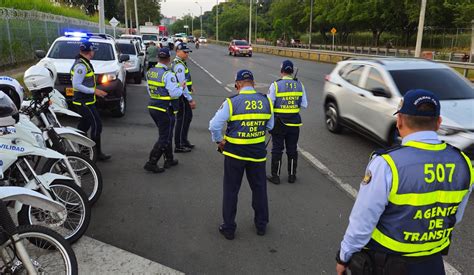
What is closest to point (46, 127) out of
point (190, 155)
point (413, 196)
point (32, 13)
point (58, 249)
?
point (58, 249)

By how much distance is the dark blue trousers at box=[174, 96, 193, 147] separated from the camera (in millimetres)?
7582

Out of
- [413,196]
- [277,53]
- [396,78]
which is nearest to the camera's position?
[413,196]

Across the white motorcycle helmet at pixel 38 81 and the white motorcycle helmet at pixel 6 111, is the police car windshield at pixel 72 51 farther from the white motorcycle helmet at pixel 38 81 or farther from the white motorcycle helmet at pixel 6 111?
the white motorcycle helmet at pixel 6 111

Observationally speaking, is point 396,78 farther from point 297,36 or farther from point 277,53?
point 297,36

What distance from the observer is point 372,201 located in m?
2.16

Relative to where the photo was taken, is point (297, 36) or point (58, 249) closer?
point (58, 249)

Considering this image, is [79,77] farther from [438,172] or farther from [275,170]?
[438,172]

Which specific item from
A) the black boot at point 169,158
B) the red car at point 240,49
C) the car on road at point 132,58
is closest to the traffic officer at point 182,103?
the black boot at point 169,158

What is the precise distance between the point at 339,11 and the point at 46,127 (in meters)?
54.6

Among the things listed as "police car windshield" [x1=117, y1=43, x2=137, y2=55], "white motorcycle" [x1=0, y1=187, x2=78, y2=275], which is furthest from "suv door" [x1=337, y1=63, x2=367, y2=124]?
"police car windshield" [x1=117, y1=43, x2=137, y2=55]

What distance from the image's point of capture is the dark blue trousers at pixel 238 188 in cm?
436

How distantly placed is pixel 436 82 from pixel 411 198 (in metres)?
5.76

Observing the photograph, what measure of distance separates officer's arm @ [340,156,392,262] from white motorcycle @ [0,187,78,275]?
2.12 m

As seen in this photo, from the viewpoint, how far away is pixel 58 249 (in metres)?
3.14
